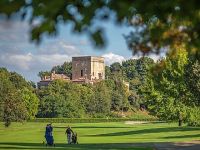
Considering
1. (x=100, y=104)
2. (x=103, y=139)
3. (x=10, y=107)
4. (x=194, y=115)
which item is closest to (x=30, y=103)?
(x=100, y=104)

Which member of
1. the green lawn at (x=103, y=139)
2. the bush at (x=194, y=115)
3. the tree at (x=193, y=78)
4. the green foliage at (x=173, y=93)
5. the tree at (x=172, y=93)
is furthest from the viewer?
the bush at (x=194, y=115)

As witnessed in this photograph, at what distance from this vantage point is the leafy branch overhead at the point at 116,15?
5609mm

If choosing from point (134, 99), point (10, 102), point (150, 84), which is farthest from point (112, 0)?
point (134, 99)

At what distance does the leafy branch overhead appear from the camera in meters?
5.61

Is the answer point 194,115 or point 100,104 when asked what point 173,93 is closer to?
point 194,115

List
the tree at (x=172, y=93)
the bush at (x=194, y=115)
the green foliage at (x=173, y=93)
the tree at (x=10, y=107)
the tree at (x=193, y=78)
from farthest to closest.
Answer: the tree at (x=10, y=107) → the bush at (x=194, y=115) → the tree at (x=172, y=93) → the green foliage at (x=173, y=93) → the tree at (x=193, y=78)

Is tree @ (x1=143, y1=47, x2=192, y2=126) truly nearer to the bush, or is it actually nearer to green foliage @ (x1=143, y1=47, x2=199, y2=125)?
green foliage @ (x1=143, y1=47, x2=199, y2=125)

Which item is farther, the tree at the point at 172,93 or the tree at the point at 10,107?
the tree at the point at 10,107

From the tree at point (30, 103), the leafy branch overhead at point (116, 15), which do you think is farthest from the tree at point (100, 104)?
the leafy branch overhead at point (116, 15)

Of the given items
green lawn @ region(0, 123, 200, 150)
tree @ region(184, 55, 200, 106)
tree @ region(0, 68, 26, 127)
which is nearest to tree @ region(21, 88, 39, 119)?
tree @ region(0, 68, 26, 127)

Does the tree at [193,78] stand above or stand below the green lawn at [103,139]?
above

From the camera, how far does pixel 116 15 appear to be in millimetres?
5965

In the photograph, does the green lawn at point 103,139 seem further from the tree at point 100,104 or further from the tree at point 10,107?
the tree at point 100,104

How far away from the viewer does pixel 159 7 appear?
621 centimetres
